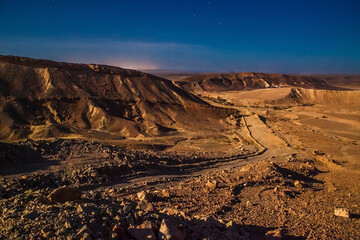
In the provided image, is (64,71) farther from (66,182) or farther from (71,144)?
(66,182)

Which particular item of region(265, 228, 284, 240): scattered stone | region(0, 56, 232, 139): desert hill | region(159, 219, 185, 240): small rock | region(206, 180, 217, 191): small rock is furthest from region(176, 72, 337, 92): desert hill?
region(159, 219, 185, 240): small rock

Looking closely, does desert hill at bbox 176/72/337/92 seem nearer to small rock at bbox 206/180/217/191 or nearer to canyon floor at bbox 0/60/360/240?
canyon floor at bbox 0/60/360/240

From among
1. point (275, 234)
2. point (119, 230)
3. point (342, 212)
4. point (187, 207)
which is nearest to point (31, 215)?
point (119, 230)

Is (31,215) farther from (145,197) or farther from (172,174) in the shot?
(172,174)

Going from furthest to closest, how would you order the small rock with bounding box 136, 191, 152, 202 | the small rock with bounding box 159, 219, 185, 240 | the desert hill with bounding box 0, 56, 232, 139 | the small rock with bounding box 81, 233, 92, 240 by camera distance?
1. the desert hill with bounding box 0, 56, 232, 139
2. the small rock with bounding box 136, 191, 152, 202
3. the small rock with bounding box 159, 219, 185, 240
4. the small rock with bounding box 81, 233, 92, 240

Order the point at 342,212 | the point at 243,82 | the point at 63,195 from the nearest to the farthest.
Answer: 1. the point at 63,195
2. the point at 342,212
3. the point at 243,82

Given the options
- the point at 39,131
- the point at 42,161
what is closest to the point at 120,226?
the point at 42,161
